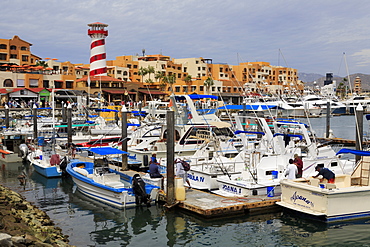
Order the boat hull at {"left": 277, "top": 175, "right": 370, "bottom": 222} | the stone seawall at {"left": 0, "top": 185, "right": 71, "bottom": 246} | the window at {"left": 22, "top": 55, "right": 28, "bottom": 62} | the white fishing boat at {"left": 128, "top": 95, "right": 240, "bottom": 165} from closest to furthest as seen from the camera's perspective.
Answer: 1. the stone seawall at {"left": 0, "top": 185, "right": 71, "bottom": 246}
2. the boat hull at {"left": 277, "top": 175, "right": 370, "bottom": 222}
3. the white fishing boat at {"left": 128, "top": 95, "right": 240, "bottom": 165}
4. the window at {"left": 22, "top": 55, "right": 28, "bottom": 62}

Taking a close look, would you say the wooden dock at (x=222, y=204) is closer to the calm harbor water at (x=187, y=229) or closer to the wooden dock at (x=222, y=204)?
the wooden dock at (x=222, y=204)

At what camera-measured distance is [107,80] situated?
70250mm

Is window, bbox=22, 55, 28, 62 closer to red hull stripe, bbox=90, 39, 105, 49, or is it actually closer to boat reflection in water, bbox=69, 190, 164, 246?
red hull stripe, bbox=90, 39, 105, 49

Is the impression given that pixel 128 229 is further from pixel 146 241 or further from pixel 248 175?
pixel 248 175

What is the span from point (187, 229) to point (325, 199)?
463 cm

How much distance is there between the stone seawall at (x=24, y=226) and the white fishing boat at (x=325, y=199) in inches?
298

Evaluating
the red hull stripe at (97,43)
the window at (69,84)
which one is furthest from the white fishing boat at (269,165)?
the window at (69,84)

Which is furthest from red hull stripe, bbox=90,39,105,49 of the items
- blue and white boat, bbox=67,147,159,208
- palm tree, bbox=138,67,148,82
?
blue and white boat, bbox=67,147,159,208

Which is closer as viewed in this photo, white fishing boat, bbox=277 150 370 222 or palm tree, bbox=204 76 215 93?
white fishing boat, bbox=277 150 370 222

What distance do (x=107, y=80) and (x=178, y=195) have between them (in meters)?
58.0

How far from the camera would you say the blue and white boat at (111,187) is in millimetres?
15094

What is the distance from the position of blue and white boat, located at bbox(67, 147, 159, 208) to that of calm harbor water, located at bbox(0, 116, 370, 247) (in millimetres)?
349

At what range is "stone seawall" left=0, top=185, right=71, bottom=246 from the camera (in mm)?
9559

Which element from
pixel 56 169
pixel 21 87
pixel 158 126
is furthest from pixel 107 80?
pixel 56 169
